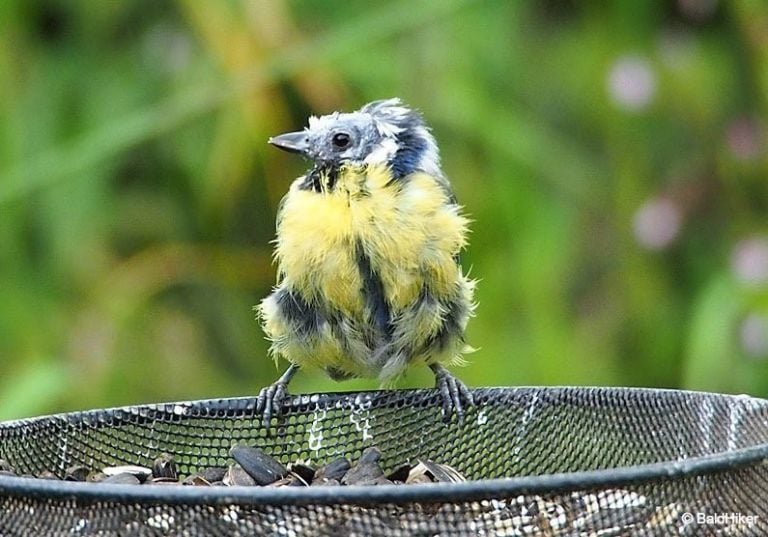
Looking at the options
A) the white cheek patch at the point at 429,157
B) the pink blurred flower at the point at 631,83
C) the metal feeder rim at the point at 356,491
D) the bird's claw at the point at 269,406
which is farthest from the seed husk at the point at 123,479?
the pink blurred flower at the point at 631,83

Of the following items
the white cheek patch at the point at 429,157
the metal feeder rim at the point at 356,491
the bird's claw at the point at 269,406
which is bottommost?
the bird's claw at the point at 269,406

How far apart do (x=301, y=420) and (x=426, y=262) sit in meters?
0.47

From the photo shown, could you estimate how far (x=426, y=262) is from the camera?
10.2ft

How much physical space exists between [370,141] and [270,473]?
94 cm

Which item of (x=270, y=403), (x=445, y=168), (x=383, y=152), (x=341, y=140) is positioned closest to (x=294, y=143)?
(x=341, y=140)

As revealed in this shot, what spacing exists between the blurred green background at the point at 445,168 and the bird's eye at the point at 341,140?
1.27 m

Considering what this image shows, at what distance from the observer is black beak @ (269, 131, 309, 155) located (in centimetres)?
320

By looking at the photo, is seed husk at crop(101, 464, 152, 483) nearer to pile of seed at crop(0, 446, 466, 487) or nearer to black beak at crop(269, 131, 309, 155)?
pile of seed at crop(0, 446, 466, 487)

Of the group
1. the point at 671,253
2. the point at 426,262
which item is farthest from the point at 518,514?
the point at 671,253

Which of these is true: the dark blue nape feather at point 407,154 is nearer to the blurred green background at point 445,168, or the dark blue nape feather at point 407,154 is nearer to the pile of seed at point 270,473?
the pile of seed at point 270,473

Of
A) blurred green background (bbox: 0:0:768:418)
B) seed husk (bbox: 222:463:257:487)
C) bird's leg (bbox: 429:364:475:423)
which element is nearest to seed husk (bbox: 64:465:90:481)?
seed husk (bbox: 222:463:257:487)

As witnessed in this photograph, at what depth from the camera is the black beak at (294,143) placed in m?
3.20

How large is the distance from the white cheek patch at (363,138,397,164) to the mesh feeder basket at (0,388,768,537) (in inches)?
23.3

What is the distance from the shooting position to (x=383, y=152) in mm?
3236
